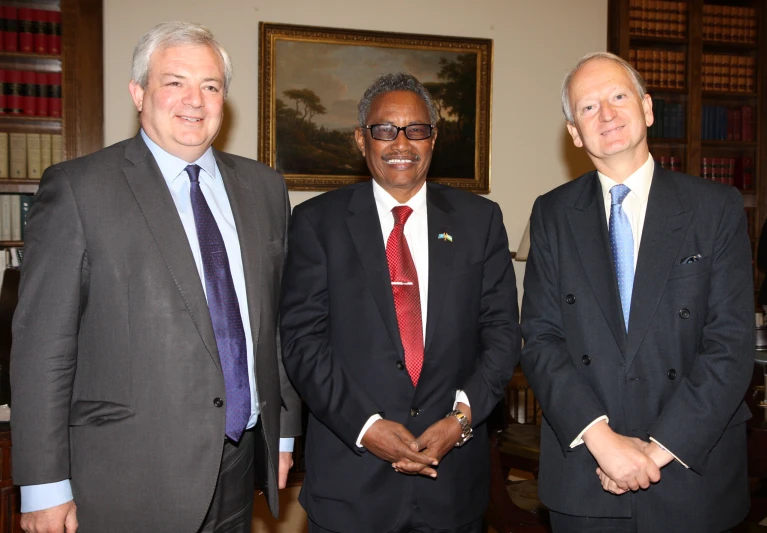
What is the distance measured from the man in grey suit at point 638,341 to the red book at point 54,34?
3944 mm

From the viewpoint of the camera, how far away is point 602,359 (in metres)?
1.82

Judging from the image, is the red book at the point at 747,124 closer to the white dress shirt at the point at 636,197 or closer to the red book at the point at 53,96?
the white dress shirt at the point at 636,197

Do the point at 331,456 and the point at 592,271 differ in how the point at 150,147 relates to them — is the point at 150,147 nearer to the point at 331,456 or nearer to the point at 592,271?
the point at 331,456

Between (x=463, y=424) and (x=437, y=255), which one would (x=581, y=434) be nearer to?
(x=463, y=424)

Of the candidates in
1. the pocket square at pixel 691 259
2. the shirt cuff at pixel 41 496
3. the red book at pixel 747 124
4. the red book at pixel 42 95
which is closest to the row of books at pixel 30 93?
the red book at pixel 42 95

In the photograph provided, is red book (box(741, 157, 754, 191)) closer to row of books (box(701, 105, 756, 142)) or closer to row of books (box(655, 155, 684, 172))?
row of books (box(701, 105, 756, 142))

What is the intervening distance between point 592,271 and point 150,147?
124 centimetres

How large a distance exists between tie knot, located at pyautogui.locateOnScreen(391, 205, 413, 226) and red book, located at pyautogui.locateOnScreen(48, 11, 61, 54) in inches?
142

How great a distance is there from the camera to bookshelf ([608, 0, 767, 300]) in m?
5.66

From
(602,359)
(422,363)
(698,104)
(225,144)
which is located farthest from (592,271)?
(698,104)

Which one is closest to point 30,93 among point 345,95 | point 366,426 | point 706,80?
point 345,95

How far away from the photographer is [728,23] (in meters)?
5.86

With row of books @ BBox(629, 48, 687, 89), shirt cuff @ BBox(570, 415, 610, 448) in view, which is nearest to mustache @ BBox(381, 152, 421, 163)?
shirt cuff @ BBox(570, 415, 610, 448)

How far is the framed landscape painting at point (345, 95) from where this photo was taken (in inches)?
195
